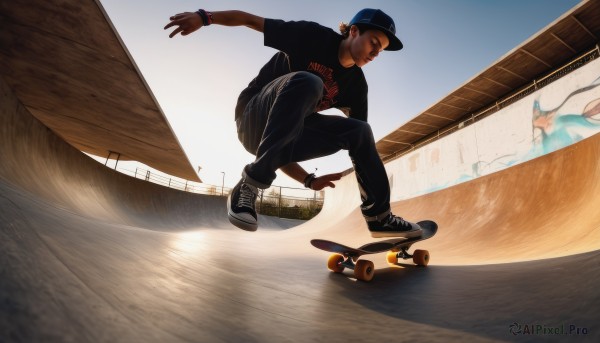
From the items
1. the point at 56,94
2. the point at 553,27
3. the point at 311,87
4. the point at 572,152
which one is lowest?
the point at 311,87

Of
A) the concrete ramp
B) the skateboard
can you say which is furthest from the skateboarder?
the concrete ramp

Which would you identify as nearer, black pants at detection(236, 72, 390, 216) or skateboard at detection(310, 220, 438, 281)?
black pants at detection(236, 72, 390, 216)

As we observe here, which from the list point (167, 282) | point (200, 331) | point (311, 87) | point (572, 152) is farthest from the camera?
point (572, 152)

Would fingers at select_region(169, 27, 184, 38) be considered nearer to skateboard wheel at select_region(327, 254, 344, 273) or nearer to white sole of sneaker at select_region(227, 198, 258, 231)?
white sole of sneaker at select_region(227, 198, 258, 231)

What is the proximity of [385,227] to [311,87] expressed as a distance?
54.9 inches

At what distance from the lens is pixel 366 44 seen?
2.46m

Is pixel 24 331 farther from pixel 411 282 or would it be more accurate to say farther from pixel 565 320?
pixel 411 282

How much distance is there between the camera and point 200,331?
833 mm

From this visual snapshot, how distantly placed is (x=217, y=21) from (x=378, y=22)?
1.35 m

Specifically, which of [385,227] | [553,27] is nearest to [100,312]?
[385,227]

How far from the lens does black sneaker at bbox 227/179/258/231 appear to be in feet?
7.02

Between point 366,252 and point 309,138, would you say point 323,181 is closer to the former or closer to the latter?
point 309,138

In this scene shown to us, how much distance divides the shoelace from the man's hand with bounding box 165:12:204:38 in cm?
121

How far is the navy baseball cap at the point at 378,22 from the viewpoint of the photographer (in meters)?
2.45
